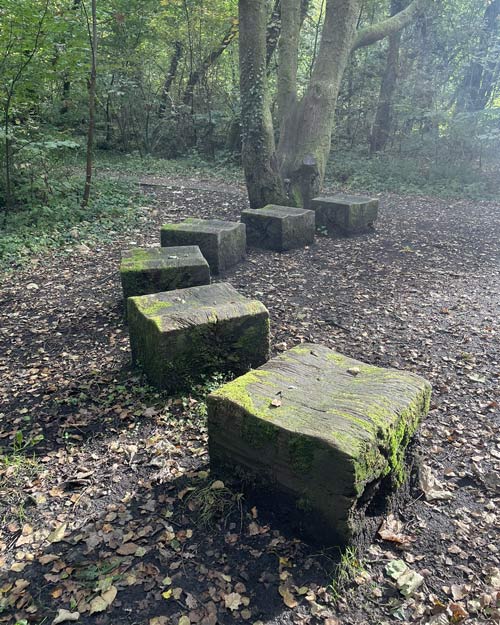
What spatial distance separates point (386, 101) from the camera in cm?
1483

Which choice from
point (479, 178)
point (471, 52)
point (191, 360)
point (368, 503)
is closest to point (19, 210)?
point (191, 360)

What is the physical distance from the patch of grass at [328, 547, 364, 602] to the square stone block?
3.21 meters

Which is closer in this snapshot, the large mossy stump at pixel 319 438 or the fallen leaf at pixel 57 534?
the large mossy stump at pixel 319 438

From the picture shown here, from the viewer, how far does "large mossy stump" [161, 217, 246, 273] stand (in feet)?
20.8

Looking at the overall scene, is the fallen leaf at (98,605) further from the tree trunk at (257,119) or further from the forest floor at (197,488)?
the tree trunk at (257,119)

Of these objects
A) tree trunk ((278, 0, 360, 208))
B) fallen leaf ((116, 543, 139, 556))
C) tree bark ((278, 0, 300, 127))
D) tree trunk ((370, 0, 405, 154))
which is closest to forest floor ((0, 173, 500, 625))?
fallen leaf ((116, 543, 139, 556))

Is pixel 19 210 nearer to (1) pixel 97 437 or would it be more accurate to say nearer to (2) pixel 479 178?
(1) pixel 97 437

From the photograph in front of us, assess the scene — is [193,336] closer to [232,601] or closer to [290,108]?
[232,601]

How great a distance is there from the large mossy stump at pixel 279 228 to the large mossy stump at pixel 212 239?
74 cm

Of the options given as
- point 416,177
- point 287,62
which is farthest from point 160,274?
point 416,177

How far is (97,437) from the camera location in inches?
134

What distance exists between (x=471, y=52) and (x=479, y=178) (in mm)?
5195

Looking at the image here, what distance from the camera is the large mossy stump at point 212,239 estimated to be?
6328mm

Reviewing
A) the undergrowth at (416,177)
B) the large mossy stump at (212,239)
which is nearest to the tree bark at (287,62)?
the undergrowth at (416,177)
